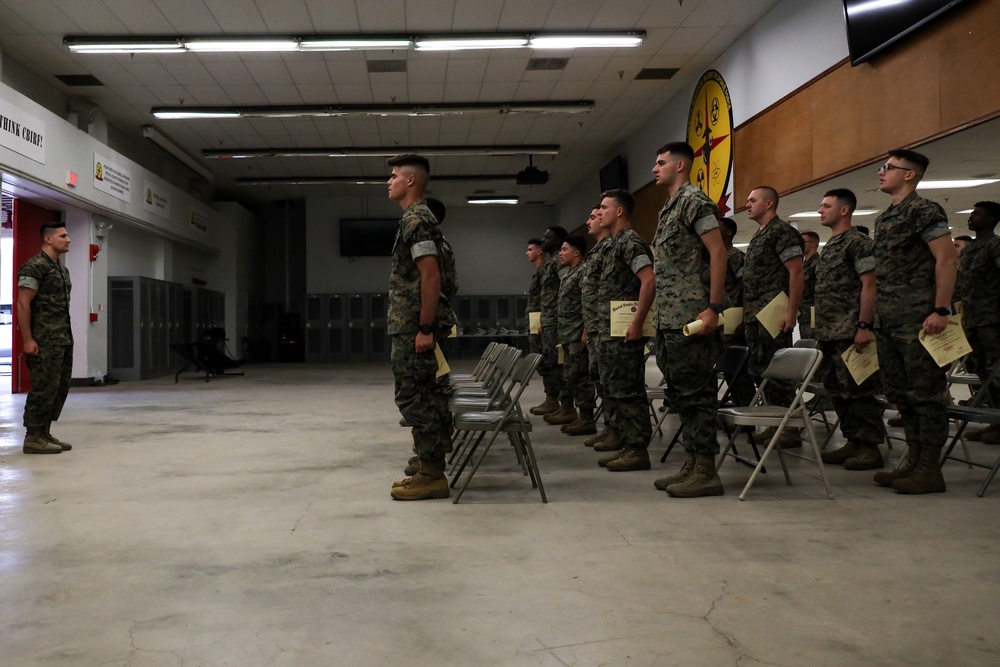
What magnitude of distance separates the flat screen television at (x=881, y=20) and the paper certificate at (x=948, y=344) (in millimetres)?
2801

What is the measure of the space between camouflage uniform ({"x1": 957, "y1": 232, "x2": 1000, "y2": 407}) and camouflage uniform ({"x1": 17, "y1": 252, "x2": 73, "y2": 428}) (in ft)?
21.3

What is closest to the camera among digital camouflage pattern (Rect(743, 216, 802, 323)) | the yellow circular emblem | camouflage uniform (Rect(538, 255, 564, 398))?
digital camouflage pattern (Rect(743, 216, 802, 323))

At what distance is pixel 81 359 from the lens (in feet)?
35.6

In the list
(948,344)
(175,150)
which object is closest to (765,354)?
(948,344)

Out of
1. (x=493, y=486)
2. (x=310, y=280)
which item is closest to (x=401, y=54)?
(x=493, y=486)

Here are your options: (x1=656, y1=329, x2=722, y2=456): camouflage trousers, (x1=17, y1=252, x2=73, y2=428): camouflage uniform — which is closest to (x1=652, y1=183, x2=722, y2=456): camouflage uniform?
(x1=656, y1=329, x2=722, y2=456): camouflage trousers

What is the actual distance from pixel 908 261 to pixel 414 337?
2427 millimetres

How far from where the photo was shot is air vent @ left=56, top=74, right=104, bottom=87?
376 inches

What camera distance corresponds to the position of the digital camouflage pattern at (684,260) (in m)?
3.49

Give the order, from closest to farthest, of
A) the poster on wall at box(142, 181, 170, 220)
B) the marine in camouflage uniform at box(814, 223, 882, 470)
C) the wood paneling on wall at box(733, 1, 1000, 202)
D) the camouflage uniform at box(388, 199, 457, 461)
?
the camouflage uniform at box(388, 199, 457, 461) < the marine in camouflage uniform at box(814, 223, 882, 470) < the wood paneling on wall at box(733, 1, 1000, 202) < the poster on wall at box(142, 181, 170, 220)

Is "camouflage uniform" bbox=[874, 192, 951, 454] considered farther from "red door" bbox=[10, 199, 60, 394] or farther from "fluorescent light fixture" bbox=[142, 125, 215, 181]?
"fluorescent light fixture" bbox=[142, 125, 215, 181]


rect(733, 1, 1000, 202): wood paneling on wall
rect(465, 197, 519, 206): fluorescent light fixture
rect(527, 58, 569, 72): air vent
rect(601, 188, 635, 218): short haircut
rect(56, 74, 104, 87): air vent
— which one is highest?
rect(527, 58, 569, 72): air vent

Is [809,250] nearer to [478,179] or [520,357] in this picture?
[520,357]

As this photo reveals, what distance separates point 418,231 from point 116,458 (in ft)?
9.21
